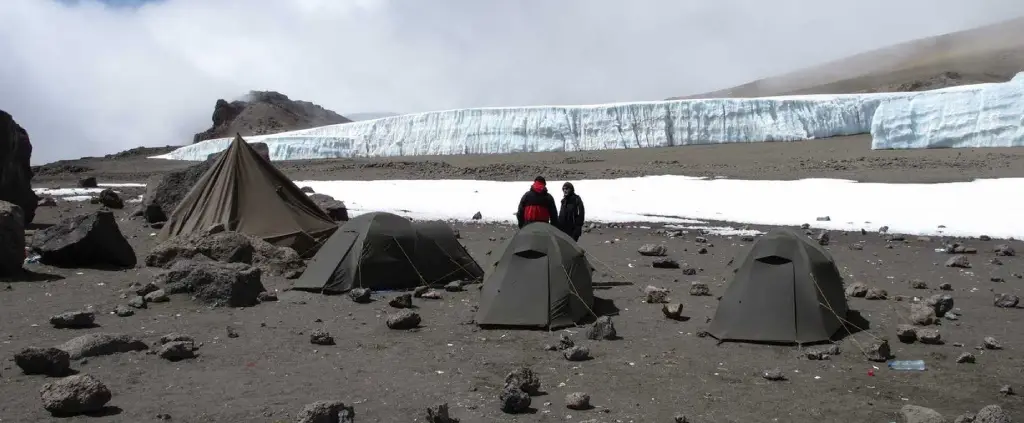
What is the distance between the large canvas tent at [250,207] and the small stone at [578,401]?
955cm

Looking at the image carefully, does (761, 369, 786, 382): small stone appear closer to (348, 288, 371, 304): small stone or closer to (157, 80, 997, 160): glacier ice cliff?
(348, 288, 371, 304): small stone

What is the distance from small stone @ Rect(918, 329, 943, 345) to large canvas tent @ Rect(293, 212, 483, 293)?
648cm

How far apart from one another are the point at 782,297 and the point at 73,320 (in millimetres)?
7599

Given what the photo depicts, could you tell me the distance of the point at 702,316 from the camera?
10031 millimetres

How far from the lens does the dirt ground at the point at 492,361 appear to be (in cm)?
652

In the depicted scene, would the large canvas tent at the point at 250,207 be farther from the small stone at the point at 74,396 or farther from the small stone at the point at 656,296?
the small stone at the point at 74,396

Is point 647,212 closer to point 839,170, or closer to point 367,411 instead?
point 839,170

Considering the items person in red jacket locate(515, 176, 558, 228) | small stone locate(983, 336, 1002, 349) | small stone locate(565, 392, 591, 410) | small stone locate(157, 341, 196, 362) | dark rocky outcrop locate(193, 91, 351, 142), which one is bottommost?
small stone locate(983, 336, 1002, 349)

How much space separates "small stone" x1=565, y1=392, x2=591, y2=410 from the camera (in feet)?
21.2

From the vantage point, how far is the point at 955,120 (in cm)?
3616

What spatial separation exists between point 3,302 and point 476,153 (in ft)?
130

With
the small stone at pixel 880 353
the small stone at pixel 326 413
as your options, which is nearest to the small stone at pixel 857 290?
the small stone at pixel 880 353

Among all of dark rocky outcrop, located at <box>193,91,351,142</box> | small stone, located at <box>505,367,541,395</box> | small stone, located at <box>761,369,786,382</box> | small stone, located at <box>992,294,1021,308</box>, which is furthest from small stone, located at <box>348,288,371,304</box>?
dark rocky outcrop, located at <box>193,91,351,142</box>

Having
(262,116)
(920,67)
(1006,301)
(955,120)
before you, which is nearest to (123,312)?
(1006,301)
